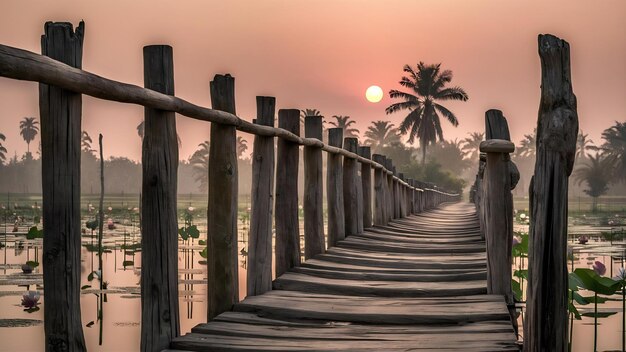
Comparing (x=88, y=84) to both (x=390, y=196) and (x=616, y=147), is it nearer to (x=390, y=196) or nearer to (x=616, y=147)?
(x=390, y=196)

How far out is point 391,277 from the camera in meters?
6.98

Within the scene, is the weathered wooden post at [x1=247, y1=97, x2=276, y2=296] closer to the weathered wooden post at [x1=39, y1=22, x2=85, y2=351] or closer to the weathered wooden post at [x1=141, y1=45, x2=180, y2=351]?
the weathered wooden post at [x1=141, y1=45, x2=180, y2=351]

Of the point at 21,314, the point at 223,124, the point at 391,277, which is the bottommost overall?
the point at 21,314

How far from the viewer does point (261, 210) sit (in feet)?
20.9

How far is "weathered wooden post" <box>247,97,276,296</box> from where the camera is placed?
624cm

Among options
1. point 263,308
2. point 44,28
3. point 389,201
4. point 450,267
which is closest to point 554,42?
point 44,28

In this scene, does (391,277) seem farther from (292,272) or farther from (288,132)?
(288,132)

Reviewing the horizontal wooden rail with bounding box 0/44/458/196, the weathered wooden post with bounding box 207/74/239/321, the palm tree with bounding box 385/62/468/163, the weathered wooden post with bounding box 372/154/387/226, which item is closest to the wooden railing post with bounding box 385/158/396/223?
the weathered wooden post with bounding box 372/154/387/226

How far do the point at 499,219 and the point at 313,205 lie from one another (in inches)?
119

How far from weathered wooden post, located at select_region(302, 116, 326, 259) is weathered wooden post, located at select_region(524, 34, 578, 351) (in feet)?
15.6

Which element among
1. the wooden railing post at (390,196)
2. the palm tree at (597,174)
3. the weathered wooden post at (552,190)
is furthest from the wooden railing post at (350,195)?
the palm tree at (597,174)

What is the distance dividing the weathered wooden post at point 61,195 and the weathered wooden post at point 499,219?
9.74ft

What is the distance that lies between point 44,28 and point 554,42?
2079 mm

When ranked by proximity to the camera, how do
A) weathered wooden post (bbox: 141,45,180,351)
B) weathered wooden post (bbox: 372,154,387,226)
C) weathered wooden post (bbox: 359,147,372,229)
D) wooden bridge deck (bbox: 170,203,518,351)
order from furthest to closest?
1. weathered wooden post (bbox: 372,154,387,226)
2. weathered wooden post (bbox: 359,147,372,229)
3. wooden bridge deck (bbox: 170,203,518,351)
4. weathered wooden post (bbox: 141,45,180,351)
